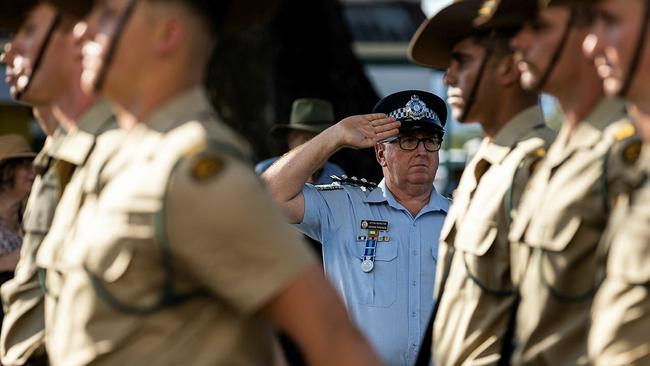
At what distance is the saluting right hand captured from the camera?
6566mm

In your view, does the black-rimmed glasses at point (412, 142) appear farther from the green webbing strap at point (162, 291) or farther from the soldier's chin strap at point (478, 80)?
the green webbing strap at point (162, 291)

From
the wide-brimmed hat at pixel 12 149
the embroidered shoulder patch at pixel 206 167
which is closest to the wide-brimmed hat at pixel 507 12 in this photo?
the embroidered shoulder patch at pixel 206 167

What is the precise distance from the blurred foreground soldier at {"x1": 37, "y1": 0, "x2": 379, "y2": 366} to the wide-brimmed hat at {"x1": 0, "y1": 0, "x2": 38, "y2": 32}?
139cm

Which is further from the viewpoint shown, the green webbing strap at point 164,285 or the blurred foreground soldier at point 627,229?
the blurred foreground soldier at point 627,229

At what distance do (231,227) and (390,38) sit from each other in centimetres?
3134

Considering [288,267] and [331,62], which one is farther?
[331,62]

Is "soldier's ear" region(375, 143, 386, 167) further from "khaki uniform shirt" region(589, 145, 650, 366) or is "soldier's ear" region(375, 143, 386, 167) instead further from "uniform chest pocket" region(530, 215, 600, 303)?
"khaki uniform shirt" region(589, 145, 650, 366)

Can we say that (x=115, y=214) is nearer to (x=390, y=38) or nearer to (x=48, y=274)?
(x=48, y=274)

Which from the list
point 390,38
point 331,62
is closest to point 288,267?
point 331,62

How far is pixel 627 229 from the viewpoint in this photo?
323cm

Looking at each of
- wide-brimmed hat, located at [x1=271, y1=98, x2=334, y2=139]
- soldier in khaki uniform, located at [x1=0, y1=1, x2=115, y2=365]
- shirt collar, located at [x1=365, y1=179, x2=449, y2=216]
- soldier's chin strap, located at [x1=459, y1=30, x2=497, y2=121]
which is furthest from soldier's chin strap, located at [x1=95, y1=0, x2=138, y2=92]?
wide-brimmed hat, located at [x1=271, y1=98, x2=334, y2=139]

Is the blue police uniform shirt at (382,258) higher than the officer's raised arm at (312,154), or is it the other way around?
the officer's raised arm at (312,154)

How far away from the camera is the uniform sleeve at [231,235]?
9.36 ft

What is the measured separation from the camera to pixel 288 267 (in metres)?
2.87
